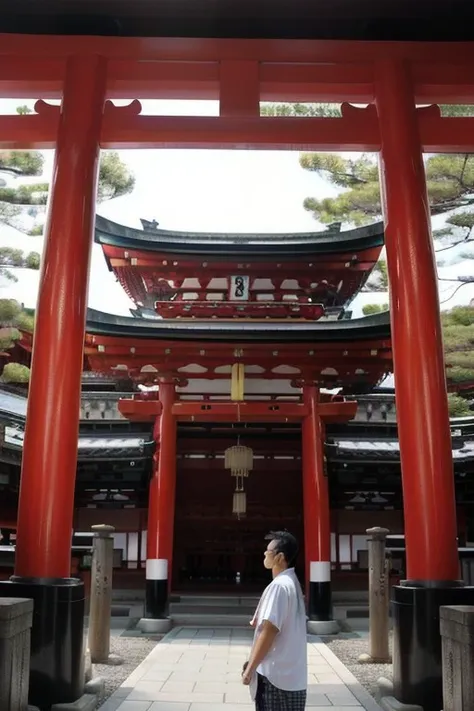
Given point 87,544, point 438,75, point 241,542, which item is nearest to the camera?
point 438,75

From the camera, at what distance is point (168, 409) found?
12.2 metres

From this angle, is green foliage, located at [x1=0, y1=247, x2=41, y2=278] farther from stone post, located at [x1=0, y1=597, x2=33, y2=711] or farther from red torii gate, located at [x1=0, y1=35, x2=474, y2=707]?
stone post, located at [x1=0, y1=597, x2=33, y2=711]

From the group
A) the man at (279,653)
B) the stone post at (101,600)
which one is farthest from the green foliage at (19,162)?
the man at (279,653)

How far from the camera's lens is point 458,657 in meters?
4.19

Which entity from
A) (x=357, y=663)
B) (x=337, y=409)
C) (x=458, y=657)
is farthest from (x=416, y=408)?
(x=337, y=409)

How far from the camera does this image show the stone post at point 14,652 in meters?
4.03

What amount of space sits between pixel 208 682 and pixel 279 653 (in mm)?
4110

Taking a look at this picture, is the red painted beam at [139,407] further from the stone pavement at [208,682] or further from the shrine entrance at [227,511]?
the stone pavement at [208,682]

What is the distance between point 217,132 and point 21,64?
2105 mm

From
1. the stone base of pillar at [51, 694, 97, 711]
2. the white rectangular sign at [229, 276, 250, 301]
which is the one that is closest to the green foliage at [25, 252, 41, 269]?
the white rectangular sign at [229, 276, 250, 301]

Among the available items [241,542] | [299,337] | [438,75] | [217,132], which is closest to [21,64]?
[217,132]

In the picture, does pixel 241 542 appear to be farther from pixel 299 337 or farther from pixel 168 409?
pixel 299 337

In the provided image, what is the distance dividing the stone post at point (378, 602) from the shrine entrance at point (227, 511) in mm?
6119

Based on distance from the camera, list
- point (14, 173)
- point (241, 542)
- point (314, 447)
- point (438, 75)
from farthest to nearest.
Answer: point (241, 542), point (14, 173), point (314, 447), point (438, 75)
